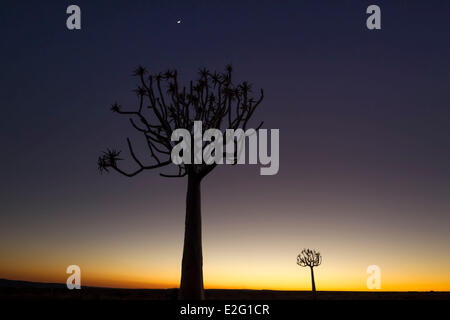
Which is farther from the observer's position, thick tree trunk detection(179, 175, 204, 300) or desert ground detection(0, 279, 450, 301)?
desert ground detection(0, 279, 450, 301)

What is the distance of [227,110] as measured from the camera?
10.6 m

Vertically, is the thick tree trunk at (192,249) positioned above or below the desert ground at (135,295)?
above

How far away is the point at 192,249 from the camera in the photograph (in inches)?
388

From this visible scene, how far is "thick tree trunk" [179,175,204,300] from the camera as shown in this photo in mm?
9578

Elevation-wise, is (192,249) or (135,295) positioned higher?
(192,249)

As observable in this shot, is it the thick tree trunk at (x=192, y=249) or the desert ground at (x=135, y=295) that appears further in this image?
the desert ground at (x=135, y=295)

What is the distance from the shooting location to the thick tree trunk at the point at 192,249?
958 cm

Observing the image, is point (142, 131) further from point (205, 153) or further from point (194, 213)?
point (194, 213)

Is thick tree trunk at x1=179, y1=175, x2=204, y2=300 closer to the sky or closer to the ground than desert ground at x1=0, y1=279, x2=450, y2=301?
closer to the sky

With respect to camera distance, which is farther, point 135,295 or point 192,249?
point 135,295
